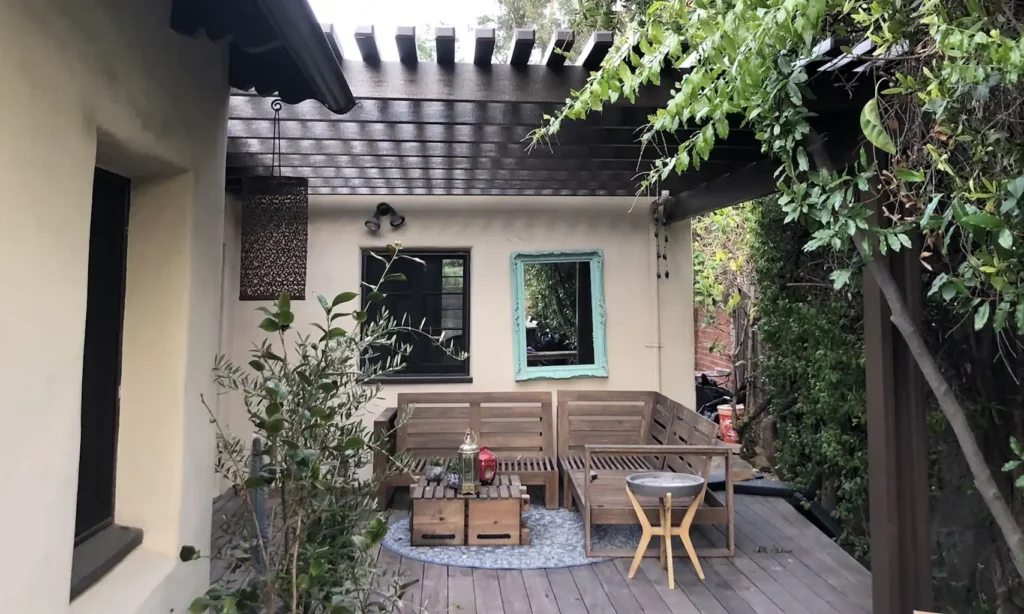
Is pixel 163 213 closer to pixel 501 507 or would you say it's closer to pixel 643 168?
pixel 501 507

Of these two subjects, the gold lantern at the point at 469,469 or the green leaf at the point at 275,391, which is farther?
the gold lantern at the point at 469,469

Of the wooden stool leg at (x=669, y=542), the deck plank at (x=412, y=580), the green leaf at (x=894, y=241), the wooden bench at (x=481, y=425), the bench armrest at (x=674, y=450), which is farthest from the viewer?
the wooden bench at (x=481, y=425)

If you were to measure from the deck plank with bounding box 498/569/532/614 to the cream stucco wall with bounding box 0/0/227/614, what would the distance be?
147 centimetres

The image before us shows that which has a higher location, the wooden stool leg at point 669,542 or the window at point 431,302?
the window at point 431,302

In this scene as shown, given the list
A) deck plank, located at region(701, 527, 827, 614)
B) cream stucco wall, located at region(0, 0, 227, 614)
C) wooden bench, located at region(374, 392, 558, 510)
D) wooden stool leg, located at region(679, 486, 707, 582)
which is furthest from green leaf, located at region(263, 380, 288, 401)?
Result: wooden bench, located at region(374, 392, 558, 510)

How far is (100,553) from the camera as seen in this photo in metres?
1.60

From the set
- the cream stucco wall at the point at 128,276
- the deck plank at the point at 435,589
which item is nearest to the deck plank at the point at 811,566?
the deck plank at the point at 435,589

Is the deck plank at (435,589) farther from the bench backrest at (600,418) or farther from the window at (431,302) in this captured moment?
the window at (431,302)

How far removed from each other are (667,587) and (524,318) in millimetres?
2523

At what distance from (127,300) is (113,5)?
2.76 ft

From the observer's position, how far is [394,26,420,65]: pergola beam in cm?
240

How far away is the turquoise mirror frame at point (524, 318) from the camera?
5.20m

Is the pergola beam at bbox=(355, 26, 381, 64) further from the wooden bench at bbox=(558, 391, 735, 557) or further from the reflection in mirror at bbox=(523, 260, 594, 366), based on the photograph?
the reflection in mirror at bbox=(523, 260, 594, 366)

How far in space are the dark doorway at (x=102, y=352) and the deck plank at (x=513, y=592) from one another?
1.86 m
